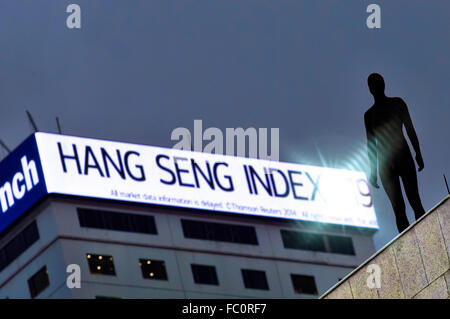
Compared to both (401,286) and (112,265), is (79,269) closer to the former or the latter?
(112,265)

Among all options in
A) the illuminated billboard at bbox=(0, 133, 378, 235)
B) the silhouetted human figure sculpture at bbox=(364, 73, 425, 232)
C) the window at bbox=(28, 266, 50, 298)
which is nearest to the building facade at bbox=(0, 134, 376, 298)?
the window at bbox=(28, 266, 50, 298)

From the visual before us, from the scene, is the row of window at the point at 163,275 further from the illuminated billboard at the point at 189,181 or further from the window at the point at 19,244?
the illuminated billboard at the point at 189,181

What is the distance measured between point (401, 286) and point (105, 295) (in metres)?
66.7

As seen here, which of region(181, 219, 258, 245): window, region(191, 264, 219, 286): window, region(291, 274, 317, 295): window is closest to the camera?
region(191, 264, 219, 286): window

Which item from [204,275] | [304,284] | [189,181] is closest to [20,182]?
[189,181]

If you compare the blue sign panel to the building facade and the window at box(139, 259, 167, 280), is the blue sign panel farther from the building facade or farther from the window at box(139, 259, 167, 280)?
the window at box(139, 259, 167, 280)

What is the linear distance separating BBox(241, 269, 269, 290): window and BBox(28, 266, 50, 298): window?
16.3 metres

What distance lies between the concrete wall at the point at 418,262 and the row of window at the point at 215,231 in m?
69.1

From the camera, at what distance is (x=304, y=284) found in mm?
110750

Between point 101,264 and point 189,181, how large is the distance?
35.8 feet

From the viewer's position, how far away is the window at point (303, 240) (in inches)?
4437

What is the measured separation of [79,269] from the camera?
99.1 metres

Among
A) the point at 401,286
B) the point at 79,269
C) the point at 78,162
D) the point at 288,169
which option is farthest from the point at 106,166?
the point at 401,286

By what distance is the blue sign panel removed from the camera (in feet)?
337
